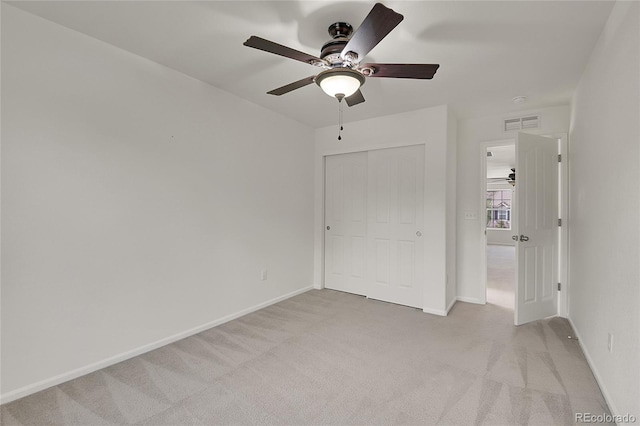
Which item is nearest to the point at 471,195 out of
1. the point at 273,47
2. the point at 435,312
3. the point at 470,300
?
the point at 470,300

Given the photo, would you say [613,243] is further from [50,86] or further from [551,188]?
[50,86]

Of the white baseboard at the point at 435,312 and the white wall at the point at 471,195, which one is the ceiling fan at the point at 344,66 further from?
the white baseboard at the point at 435,312

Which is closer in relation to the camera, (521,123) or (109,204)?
(109,204)

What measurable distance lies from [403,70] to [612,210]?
153cm

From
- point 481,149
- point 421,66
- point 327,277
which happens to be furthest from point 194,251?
point 481,149

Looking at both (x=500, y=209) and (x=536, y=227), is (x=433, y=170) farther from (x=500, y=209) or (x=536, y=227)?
(x=500, y=209)

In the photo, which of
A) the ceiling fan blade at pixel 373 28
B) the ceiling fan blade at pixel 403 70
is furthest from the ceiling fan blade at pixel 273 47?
the ceiling fan blade at pixel 403 70

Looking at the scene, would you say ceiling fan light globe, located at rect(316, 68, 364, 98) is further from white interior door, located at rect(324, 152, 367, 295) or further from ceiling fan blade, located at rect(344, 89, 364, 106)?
white interior door, located at rect(324, 152, 367, 295)

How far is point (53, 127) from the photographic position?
6.48 feet

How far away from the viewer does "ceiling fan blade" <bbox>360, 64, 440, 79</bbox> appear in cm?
182

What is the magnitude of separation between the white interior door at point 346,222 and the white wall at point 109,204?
4.29 feet

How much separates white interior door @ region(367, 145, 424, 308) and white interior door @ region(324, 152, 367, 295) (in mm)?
129

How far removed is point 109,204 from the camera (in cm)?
224

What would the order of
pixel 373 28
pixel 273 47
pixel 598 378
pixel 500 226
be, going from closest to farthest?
pixel 373 28, pixel 273 47, pixel 598 378, pixel 500 226
